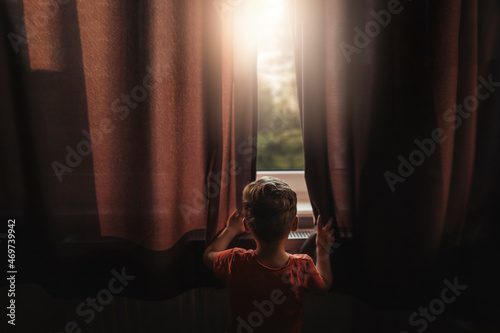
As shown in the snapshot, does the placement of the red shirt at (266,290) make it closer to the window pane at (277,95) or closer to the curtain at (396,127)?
the curtain at (396,127)

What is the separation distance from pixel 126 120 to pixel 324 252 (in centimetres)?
82

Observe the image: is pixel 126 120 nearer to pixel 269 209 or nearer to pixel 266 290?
pixel 269 209

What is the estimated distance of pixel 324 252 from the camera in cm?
91

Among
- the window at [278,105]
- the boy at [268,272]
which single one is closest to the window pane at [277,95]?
the window at [278,105]

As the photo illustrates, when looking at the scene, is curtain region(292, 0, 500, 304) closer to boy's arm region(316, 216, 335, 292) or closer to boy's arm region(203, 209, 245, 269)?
boy's arm region(316, 216, 335, 292)

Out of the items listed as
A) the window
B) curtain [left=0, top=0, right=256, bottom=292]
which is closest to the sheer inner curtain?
curtain [left=0, top=0, right=256, bottom=292]

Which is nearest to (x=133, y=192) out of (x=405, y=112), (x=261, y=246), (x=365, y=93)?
(x=261, y=246)

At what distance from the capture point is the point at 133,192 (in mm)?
991

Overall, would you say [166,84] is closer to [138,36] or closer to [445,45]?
[138,36]

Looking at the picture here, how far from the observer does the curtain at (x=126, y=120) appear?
0.95 metres

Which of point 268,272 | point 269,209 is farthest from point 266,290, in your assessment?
point 269,209

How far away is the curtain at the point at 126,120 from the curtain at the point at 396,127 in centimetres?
26

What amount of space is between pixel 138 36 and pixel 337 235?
38.8 inches

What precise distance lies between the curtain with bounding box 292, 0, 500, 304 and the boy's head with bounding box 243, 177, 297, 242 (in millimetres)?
241
